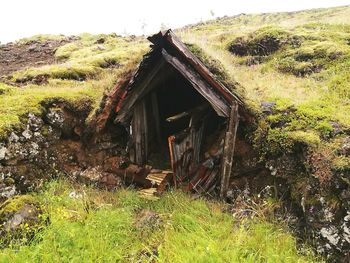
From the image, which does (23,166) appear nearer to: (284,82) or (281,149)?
(281,149)

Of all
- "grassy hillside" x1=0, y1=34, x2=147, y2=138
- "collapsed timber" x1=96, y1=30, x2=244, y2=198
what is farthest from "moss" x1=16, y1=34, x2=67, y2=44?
"collapsed timber" x1=96, y1=30, x2=244, y2=198

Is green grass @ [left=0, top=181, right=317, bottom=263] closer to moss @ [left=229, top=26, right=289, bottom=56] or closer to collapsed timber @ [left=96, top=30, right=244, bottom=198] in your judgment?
collapsed timber @ [left=96, top=30, right=244, bottom=198]

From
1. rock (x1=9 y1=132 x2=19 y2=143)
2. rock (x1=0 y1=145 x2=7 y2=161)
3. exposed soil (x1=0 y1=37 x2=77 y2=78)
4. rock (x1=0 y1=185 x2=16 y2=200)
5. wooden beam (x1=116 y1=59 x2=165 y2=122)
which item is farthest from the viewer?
exposed soil (x1=0 y1=37 x2=77 y2=78)

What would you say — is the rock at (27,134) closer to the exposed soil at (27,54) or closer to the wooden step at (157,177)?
the wooden step at (157,177)

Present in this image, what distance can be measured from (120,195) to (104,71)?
5.61 metres

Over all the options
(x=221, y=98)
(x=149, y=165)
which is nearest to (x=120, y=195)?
(x=149, y=165)

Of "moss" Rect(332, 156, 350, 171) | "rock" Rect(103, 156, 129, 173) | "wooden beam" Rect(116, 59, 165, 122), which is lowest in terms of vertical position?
"rock" Rect(103, 156, 129, 173)

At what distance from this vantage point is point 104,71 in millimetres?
12305

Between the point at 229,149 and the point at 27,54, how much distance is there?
41.3ft

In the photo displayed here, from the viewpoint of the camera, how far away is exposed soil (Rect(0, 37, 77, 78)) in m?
15.1

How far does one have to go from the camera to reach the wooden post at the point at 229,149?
25.0 ft

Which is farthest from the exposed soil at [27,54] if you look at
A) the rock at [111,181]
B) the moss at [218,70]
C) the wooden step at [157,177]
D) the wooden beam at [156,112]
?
the moss at [218,70]

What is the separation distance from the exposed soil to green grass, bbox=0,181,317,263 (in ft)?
29.3

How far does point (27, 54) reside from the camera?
17.1 meters
